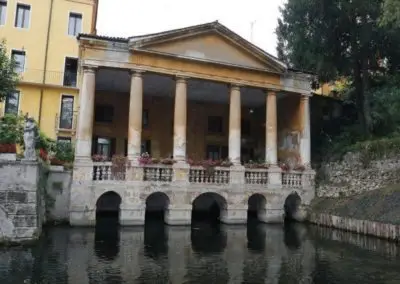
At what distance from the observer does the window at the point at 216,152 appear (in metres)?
31.5

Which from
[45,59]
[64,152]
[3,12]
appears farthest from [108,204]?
[3,12]

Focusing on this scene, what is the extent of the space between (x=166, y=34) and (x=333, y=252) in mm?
14137

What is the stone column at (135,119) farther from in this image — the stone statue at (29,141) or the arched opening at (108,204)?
the arched opening at (108,204)

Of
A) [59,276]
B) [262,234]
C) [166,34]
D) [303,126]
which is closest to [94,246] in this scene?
[59,276]

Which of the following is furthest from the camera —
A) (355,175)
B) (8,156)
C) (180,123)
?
(355,175)

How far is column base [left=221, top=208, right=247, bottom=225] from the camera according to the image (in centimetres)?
2175

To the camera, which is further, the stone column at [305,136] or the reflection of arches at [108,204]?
the reflection of arches at [108,204]

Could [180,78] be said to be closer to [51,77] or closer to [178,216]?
[178,216]

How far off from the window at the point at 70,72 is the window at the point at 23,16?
13.4 feet

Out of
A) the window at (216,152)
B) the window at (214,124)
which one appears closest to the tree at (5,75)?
the window at (214,124)

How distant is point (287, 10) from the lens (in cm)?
2864

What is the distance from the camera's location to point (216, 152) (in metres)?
31.7

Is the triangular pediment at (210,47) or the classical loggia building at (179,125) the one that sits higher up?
the triangular pediment at (210,47)

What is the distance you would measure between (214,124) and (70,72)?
1241 centimetres
